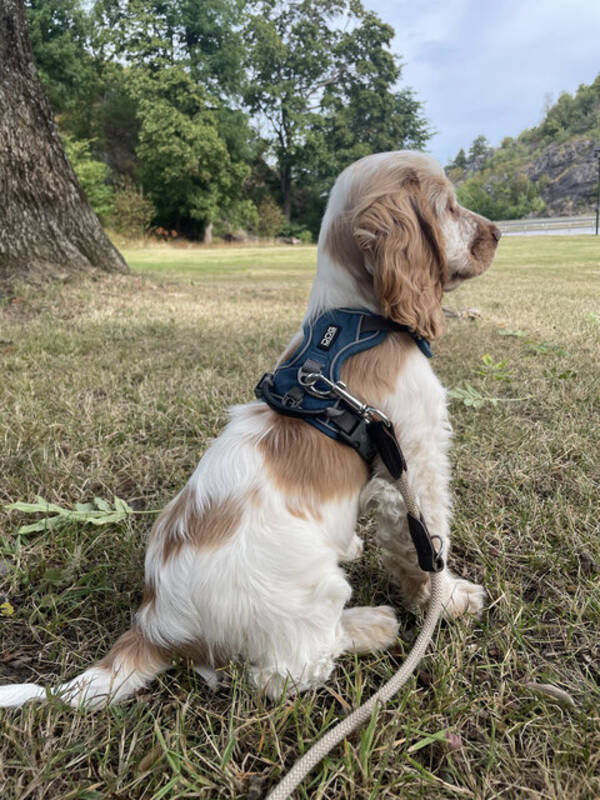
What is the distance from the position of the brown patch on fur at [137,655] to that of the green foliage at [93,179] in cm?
3265

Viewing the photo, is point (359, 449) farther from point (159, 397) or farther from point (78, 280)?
point (78, 280)

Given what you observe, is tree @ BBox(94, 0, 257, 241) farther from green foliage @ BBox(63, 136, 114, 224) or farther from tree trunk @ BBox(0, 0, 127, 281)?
tree trunk @ BBox(0, 0, 127, 281)

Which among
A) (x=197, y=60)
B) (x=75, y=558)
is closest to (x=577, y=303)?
(x=75, y=558)

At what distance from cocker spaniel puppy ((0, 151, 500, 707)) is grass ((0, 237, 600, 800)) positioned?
0.32 feet

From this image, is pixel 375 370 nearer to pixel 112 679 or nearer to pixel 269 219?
pixel 112 679

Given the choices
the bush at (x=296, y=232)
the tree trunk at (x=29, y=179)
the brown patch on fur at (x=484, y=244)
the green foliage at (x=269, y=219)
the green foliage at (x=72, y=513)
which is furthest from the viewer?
the bush at (x=296, y=232)

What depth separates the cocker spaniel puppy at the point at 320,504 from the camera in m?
1.41

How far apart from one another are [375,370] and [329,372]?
177 millimetres

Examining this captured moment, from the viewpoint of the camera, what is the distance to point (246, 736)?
133 cm

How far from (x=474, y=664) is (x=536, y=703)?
190mm

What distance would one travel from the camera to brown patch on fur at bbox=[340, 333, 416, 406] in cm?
167

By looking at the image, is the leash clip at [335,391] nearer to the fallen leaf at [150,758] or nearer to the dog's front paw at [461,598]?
the dog's front paw at [461,598]

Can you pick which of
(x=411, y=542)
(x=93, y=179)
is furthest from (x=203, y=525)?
(x=93, y=179)

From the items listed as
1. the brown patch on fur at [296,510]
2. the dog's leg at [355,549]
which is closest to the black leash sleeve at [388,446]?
the brown patch on fur at [296,510]
